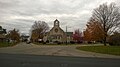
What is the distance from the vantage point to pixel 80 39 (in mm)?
123688

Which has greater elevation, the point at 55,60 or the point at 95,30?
the point at 95,30

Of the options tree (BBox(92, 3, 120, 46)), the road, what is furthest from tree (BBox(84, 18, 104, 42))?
the road

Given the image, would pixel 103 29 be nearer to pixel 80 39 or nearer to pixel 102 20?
pixel 102 20

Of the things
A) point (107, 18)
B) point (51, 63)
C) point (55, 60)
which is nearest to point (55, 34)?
point (107, 18)

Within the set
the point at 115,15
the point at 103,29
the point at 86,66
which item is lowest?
the point at 86,66

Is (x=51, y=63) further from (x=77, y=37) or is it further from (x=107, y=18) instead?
(x=77, y=37)

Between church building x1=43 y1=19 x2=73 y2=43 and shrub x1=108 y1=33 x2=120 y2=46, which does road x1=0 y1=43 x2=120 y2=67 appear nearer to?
shrub x1=108 y1=33 x2=120 y2=46

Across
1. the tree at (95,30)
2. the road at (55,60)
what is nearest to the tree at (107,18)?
the tree at (95,30)

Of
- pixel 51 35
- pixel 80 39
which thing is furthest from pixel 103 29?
pixel 80 39

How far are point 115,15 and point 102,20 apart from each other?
395cm

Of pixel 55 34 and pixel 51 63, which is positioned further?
pixel 55 34

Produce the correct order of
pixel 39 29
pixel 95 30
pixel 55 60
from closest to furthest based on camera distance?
1. pixel 55 60
2. pixel 95 30
3. pixel 39 29

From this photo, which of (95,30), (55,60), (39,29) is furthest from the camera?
(39,29)

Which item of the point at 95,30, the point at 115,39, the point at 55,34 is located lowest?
the point at 115,39
